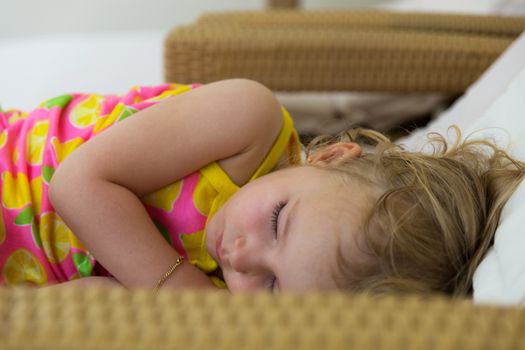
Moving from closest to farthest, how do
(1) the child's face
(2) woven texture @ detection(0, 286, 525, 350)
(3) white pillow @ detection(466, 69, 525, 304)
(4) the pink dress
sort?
(2) woven texture @ detection(0, 286, 525, 350)
(3) white pillow @ detection(466, 69, 525, 304)
(1) the child's face
(4) the pink dress

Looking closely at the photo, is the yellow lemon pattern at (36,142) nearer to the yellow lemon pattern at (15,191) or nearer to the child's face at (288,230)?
the yellow lemon pattern at (15,191)

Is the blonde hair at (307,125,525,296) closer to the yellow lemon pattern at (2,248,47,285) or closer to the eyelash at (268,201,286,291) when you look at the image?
the eyelash at (268,201,286,291)

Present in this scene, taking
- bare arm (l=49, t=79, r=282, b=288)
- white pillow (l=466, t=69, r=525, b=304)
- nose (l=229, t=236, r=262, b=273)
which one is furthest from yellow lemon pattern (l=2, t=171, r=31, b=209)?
white pillow (l=466, t=69, r=525, b=304)

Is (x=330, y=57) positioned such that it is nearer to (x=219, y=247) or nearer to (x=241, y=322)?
(x=219, y=247)

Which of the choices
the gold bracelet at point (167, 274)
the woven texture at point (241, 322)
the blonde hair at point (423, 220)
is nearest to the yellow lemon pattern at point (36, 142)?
the gold bracelet at point (167, 274)

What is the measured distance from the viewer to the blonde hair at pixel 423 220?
979mm

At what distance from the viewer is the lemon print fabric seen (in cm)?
120

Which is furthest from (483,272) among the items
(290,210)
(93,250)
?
(93,250)

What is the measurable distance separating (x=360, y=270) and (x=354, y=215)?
79 mm

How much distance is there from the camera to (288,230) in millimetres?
997

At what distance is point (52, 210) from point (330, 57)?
79 centimetres

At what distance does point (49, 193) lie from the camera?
43.9 inches

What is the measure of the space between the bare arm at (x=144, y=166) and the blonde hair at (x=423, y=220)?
0.20m

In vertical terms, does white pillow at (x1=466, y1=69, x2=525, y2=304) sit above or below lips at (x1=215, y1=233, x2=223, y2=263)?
above
